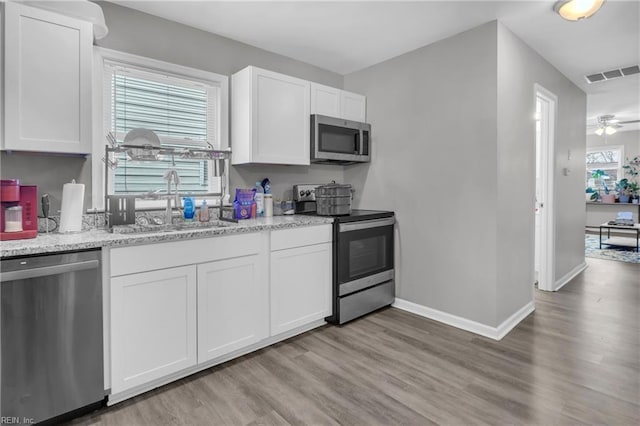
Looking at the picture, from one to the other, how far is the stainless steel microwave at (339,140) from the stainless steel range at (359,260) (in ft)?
1.42

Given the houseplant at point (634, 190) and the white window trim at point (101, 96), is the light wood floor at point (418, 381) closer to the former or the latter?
the white window trim at point (101, 96)

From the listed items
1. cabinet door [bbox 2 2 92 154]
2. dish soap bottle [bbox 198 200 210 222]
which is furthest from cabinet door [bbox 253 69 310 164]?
cabinet door [bbox 2 2 92 154]

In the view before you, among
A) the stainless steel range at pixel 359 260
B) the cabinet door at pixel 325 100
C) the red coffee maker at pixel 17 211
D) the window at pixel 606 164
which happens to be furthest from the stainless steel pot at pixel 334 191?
the window at pixel 606 164

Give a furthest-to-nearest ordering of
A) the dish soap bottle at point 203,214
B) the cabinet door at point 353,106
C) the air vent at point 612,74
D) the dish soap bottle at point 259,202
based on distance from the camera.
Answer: the air vent at point 612,74 → the cabinet door at point 353,106 → the dish soap bottle at point 259,202 → the dish soap bottle at point 203,214

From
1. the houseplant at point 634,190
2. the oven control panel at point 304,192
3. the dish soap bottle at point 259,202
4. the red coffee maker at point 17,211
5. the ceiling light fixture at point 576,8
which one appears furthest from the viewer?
the houseplant at point 634,190

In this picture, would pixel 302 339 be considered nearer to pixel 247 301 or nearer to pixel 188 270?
pixel 247 301

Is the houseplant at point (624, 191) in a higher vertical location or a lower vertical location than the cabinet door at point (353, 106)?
lower

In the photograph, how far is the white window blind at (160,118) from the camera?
254 centimetres

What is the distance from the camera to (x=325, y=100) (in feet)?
11.2

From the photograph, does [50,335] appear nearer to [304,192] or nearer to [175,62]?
[175,62]

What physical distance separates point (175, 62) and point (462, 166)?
2493mm

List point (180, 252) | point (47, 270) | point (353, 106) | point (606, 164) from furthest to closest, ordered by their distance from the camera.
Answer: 1. point (606, 164)
2. point (353, 106)
3. point (180, 252)
4. point (47, 270)

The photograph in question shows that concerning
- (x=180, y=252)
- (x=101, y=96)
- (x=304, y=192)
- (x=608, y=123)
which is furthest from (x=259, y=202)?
(x=608, y=123)

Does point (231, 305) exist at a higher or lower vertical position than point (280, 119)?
lower
